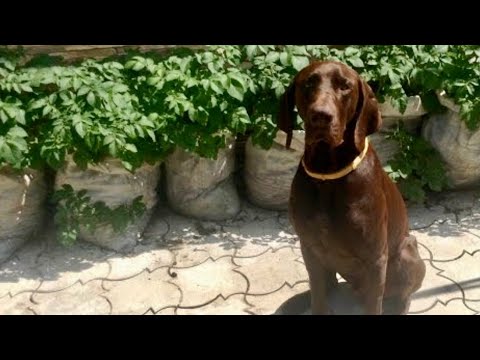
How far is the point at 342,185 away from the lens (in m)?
2.50

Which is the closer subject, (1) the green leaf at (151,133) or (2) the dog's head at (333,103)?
(2) the dog's head at (333,103)

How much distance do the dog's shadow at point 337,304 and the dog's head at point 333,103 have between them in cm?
88

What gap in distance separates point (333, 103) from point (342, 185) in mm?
377

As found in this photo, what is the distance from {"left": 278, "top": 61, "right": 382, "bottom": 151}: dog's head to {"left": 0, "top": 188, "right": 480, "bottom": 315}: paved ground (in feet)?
4.26

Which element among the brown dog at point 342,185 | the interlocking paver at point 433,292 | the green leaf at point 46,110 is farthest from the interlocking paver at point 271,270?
the green leaf at point 46,110

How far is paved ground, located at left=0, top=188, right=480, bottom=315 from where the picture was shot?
3760 millimetres

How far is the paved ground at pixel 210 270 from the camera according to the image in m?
3.76

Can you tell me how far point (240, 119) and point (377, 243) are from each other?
1691mm

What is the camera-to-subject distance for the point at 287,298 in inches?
149

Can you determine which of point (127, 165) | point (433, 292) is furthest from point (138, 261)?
point (433, 292)

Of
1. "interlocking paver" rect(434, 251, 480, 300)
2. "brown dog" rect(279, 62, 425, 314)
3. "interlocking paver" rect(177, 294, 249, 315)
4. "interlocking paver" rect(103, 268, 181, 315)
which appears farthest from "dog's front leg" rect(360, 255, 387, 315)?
"interlocking paver" rect(103, 268, 181, 315)

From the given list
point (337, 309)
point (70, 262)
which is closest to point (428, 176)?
point (337, 309)

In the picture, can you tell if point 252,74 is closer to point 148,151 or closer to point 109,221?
point 148,151

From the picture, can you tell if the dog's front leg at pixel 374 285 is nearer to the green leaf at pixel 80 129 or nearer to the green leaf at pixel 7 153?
the green leaf at pixel 80 129
